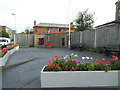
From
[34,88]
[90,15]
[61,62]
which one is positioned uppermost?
[90,15]

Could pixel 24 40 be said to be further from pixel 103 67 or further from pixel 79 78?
pixel 103 67

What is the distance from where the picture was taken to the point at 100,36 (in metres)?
8.75

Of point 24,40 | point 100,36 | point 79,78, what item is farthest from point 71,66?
point 24,40

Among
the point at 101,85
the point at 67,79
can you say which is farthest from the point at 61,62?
the point at 101,85

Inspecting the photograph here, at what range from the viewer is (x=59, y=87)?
2604 millimetres

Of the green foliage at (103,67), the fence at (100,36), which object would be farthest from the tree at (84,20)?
the green foliage at (103,67)

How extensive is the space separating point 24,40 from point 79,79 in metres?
16.6

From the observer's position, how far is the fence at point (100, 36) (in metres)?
7.00

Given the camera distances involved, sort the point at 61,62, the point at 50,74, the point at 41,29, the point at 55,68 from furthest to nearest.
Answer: the point at 41,29 → the point at 61,62 → the point at 55,68 → the point at 50,74

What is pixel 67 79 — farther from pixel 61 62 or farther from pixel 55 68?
pixel 61 62

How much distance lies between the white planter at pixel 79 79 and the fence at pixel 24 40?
16006 millimetres

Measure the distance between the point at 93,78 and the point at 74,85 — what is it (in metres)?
0.60

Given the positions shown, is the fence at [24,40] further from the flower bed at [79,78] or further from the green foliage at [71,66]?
the flower bed at [79,78]

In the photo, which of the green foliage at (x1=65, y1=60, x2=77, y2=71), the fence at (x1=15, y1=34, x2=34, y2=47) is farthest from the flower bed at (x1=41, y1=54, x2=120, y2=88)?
the fence at (x1=15, y1=34, x2=34, y2=47)
